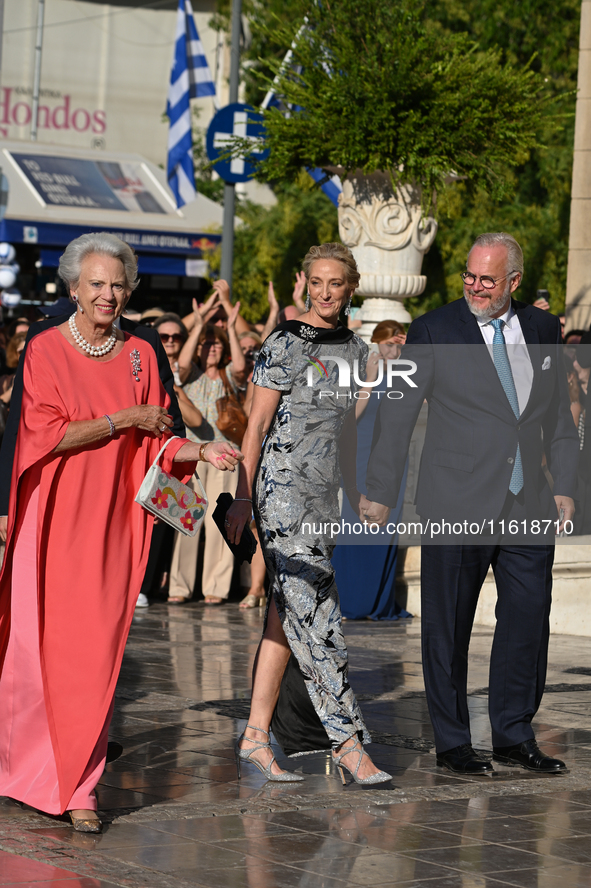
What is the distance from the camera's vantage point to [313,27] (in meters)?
12.1

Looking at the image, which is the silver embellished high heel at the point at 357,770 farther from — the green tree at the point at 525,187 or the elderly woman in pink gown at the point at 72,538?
the green tree at the point at 525,187

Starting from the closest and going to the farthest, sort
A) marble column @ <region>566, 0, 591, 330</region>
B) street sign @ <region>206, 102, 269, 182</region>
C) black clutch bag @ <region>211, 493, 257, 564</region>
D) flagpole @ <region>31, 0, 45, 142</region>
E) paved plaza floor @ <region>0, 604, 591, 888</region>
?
paved plaza floor @ <region>0, 604, 591, 888</region>, black clutch bag @ <region>211, 493, 257, 564</region>, street sign @ <region>206, 102, 269, 182</region>, marble column @ <region>566, 0, 591, 330</region>, flagpole @ <region>31, 0, 45, 142</region>

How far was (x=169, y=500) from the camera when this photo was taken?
5.43 m

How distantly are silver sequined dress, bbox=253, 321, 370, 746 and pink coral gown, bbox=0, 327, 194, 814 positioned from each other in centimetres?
68

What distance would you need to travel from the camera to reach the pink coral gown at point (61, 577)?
5.37 metres

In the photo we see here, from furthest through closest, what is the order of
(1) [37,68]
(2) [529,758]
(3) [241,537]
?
(1) [37,68] → (2) [529,758] → (3) [241,537]

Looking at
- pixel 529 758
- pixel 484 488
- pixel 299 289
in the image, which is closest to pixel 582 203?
pixel 299 289

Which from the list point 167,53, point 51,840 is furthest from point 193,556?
point 167,53

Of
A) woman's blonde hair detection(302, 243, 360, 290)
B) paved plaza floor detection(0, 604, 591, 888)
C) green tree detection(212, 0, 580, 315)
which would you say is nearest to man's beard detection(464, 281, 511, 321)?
woman's blonde hair detection(302, 243, 360, 290)

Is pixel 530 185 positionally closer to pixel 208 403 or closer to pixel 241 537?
pixel 208 403

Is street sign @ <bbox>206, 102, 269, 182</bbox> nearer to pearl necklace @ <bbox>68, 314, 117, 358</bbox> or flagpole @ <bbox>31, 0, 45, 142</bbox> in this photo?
pearl necklace @ <bbox>68, 314, 117, 358</bbox>

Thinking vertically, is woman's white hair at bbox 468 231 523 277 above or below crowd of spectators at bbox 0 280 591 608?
above

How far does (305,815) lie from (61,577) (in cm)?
124

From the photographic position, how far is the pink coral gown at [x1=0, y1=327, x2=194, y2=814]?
5367 millimetres
